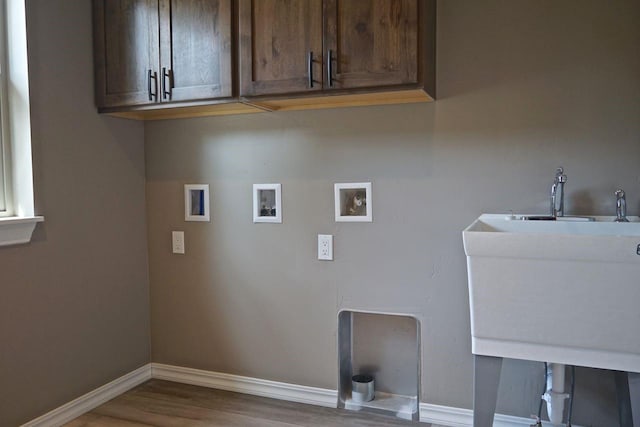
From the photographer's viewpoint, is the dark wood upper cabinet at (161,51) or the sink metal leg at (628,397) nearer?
the sink metal leg at (628,397)

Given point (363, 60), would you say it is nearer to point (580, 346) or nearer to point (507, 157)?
point (507, 157)

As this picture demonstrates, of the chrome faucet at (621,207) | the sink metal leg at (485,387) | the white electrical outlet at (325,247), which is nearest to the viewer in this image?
the sink metal leg at (485,387)

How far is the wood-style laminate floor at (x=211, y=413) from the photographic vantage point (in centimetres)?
237

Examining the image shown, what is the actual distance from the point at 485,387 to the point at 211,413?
1344mm

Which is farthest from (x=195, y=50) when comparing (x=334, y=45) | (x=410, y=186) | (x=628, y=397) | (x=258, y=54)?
(x=628, y=397)

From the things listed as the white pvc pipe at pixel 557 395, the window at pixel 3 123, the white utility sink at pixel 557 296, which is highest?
the window at pixel 3 123

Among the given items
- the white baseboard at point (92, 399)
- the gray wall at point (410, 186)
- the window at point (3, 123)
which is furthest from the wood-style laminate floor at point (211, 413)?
the window at point (3, 123)

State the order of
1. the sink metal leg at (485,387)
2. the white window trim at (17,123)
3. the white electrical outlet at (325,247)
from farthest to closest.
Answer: the white electrical outlet at (325,247) < the white window trim at (17,123) < the sink metal leg at (485,387)

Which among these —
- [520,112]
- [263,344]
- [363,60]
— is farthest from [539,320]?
[263,344]

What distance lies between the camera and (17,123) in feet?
7.25

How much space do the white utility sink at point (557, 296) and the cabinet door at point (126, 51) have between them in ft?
5.47

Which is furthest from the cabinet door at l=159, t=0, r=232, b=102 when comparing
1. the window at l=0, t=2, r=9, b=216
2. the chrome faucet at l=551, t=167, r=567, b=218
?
the chrome faucet at l=551, t=167, r=567, b=218

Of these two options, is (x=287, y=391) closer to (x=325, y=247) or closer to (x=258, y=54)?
(x=325, y=247)

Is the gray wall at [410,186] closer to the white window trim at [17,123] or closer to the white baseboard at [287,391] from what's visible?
the white baseboard at [287,391]
